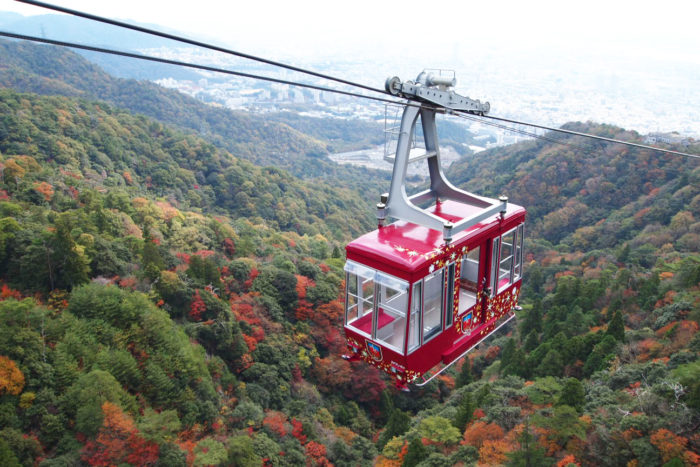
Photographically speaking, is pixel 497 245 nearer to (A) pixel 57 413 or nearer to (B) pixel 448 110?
(B) pixel 448 110

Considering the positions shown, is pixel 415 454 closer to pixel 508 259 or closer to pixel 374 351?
pixel 508 259

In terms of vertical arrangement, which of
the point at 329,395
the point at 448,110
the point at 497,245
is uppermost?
the point at 448,110

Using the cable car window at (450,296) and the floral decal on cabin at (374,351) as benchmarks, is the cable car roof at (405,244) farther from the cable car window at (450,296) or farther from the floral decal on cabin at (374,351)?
the floral decal on cabin at (374,351)

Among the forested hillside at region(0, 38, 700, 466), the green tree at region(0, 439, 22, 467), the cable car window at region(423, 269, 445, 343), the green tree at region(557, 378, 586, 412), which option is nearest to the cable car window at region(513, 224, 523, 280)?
the cable car window at region(423, 269, 445, 343)

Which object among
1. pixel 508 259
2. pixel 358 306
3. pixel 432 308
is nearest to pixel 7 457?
pixel 358 306

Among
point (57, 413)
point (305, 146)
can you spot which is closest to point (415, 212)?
point (57, 413)

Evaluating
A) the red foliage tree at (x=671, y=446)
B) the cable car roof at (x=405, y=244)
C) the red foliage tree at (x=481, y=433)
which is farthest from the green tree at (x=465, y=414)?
the cable car roof at (x=405, y=244)

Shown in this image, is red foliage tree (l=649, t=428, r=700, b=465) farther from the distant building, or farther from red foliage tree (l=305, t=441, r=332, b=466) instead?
the distant building
